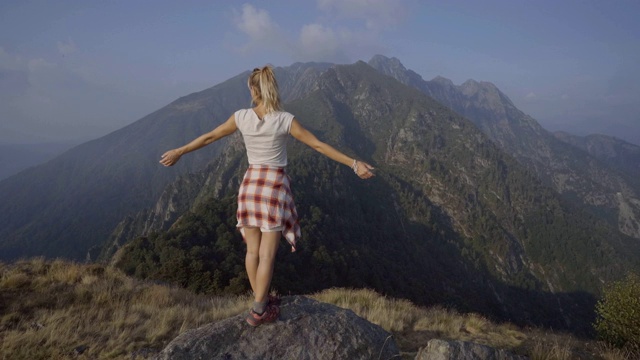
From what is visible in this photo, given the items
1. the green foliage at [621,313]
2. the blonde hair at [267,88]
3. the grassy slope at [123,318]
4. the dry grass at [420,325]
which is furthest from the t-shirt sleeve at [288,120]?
the green foliage at [621,313]

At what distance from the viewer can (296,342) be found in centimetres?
464

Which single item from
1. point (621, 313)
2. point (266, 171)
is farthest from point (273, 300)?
point (621, 313)

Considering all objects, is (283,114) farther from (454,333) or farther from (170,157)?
(454,333)

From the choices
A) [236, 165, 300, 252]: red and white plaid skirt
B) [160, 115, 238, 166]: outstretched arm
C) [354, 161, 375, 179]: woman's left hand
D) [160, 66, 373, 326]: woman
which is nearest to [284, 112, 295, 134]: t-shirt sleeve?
[160, 66, 373, 326]: woman

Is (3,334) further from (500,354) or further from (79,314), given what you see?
(500,354)

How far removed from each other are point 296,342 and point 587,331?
20456cm

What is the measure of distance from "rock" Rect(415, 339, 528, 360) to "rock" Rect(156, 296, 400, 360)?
607 millimetres

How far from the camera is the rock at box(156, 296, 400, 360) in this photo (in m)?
4.39

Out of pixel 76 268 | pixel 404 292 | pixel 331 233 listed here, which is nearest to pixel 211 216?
pixel 331 233

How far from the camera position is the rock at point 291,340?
4.39 m

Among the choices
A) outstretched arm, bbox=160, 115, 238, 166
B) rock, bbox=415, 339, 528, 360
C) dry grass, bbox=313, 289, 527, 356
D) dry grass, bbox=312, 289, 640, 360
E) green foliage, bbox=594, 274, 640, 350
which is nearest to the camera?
rock, bbox=415, 339, 528, 360

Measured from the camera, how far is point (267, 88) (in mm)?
4398

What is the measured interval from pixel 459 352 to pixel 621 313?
43.1 ft

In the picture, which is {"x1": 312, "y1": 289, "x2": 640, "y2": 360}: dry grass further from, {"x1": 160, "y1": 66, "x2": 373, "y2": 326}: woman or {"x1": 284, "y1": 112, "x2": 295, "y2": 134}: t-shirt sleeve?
{"x1": 284, "y1": 112, "x2": 295, "y2": 134}: t-shirt sleeve
